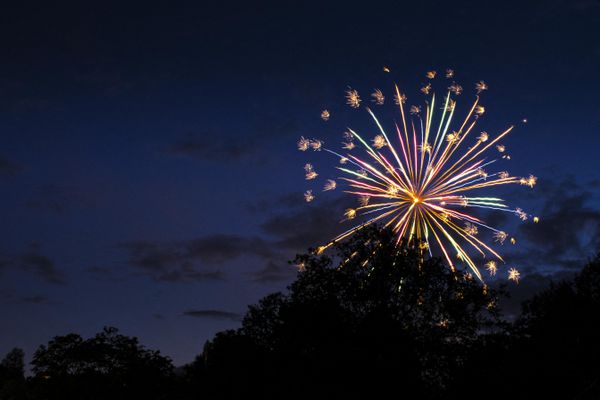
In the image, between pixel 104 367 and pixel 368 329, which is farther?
pixel 104 367

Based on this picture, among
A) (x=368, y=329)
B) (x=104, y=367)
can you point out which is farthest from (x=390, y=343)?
(x=104, y=367)

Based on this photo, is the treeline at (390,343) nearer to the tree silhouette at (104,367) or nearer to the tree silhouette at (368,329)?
the tree silhouette at (368,329)

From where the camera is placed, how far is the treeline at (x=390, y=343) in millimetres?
32344

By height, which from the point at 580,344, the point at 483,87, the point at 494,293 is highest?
the point at 483,87

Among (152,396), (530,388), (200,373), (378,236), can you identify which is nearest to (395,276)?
(378,236)

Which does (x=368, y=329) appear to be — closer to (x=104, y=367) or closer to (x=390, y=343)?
(x=390, y=343)

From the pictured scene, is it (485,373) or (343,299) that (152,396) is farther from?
(485,373)

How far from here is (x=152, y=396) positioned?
6662 cm

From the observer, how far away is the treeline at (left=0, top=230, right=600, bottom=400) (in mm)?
32344

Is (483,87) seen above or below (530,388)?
above

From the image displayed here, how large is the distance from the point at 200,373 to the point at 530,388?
2451cm

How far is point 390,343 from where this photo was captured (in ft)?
107

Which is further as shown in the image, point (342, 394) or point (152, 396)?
point (152, 396)

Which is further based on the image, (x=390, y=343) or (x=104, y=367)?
(x=104, y=367)
